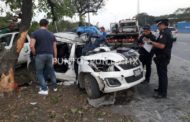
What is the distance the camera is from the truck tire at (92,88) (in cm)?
684

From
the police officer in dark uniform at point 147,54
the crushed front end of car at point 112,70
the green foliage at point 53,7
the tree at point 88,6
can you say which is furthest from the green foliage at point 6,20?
the tree at point 88,6

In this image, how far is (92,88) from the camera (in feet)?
22.5

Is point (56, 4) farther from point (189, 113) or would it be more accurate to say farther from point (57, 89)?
point (189, 113)

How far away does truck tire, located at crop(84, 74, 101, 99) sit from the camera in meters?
6.84

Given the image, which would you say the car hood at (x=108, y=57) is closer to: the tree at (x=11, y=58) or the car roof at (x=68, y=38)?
the car roof at (x=68, y=38)

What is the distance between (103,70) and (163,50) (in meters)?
1.52

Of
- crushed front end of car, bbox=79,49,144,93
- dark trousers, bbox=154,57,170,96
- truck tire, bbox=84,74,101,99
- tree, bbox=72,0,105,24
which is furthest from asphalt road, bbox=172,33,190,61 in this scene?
tree, bbox=72,0,105,24

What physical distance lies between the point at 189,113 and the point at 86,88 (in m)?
2.50

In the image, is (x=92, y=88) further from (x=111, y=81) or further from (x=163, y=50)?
(x=163, y=50)

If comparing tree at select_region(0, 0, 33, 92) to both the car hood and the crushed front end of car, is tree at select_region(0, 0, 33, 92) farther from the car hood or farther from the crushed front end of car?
the car hood

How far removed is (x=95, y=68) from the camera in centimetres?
688

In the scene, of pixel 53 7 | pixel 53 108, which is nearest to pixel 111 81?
pixel 53 108

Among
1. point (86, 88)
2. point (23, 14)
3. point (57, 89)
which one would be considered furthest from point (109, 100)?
point (23, 14)

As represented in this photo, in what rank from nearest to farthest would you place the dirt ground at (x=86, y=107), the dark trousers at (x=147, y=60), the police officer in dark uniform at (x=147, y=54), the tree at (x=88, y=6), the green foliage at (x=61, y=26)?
1. the dirt ground at (x=86, y=107)
2. the police officer in dark uniform at (x=147, y=54)
3. the dark trousers at (x=147, y=60)
4. the green foliage at (x=61, y=26)
5. the tree at (x=88, y=6)
